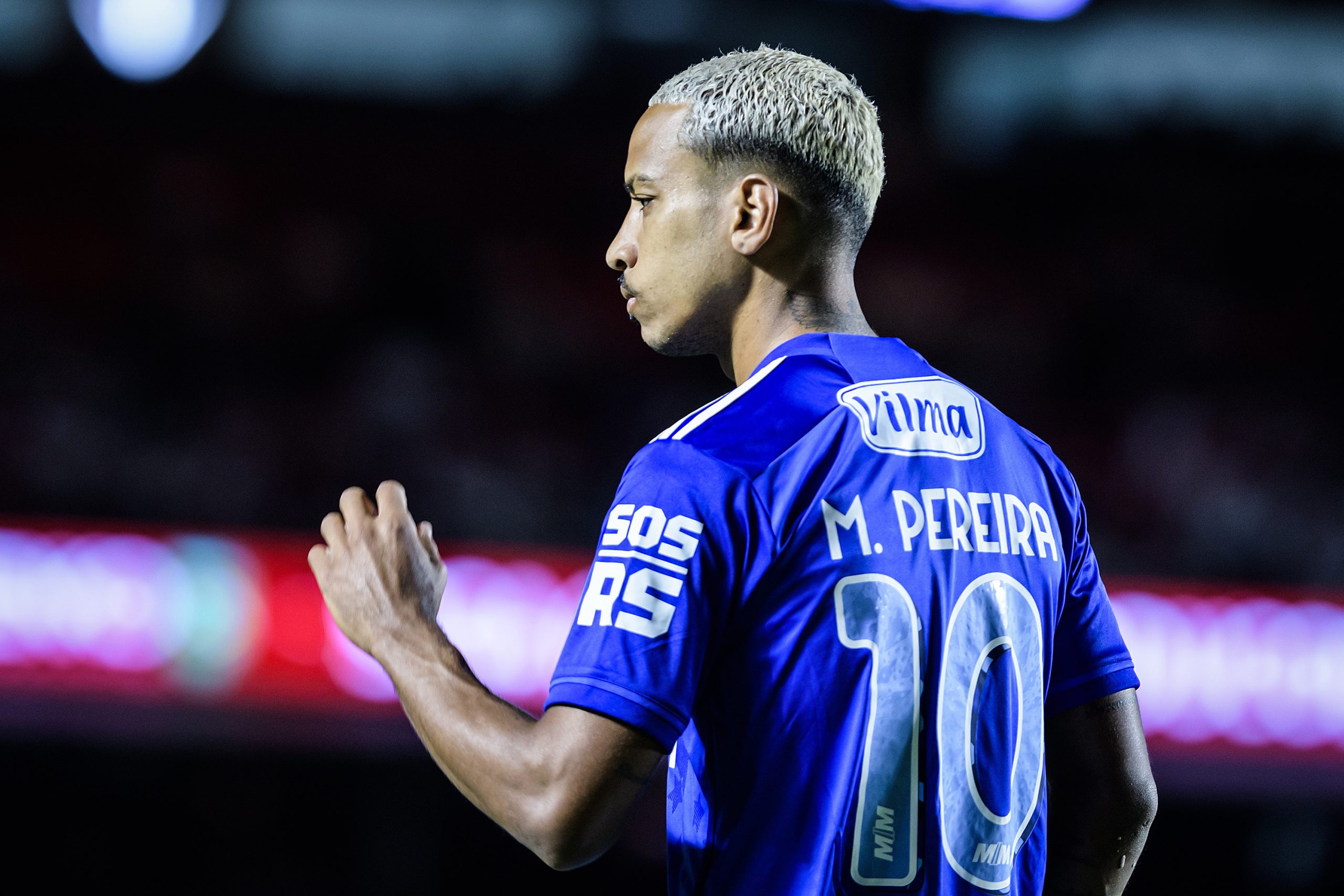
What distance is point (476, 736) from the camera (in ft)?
4.16

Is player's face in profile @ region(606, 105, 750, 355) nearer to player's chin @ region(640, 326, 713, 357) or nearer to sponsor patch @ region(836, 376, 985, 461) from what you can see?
player's chin @ region(640, 326, 713, 357)

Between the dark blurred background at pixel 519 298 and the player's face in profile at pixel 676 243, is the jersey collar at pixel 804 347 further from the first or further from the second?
the dark blurred background at pixel 519 298

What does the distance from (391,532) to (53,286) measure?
7.61m

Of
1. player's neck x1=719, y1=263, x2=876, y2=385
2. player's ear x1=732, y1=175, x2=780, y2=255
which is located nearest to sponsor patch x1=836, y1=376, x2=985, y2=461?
player's neck x1=719, y1=263, x2=876, y2=385

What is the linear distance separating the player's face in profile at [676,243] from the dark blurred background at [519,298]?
11.9 feet

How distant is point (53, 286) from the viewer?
320 inches

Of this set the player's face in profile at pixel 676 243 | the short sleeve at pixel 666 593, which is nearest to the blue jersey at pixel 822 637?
the short sleeve at pixel 666 593

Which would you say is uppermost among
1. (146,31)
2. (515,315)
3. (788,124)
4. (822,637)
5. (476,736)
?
(146,31)

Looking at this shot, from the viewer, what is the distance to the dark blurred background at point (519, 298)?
5.95 meters

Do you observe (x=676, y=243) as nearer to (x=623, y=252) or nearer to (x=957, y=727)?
(x=623, y=252)

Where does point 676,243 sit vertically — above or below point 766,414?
above

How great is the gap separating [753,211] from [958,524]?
16.7 inches

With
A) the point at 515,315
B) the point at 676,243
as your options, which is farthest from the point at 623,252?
Answer: the point at 515,315

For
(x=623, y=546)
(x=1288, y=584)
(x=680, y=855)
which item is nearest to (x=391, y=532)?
(x=623, y=546)
